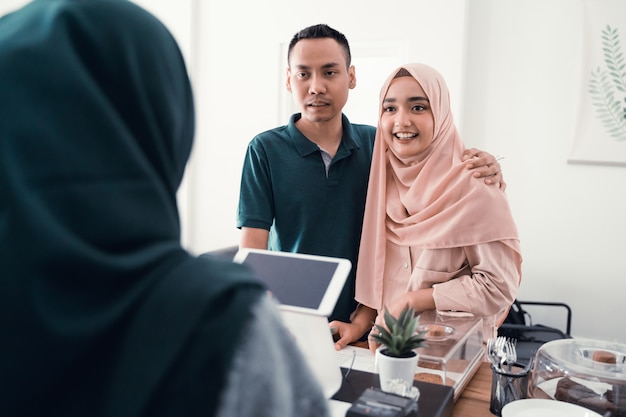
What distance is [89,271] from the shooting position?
17.9 inches

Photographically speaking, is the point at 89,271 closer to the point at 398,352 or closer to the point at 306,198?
the point at 398,352

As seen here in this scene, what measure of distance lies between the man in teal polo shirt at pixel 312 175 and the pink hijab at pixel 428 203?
89mm

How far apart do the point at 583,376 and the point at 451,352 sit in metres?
0.26

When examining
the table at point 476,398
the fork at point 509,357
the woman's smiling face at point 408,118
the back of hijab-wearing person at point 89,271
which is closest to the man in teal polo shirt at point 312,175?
the woman's smiling face at point 408,118

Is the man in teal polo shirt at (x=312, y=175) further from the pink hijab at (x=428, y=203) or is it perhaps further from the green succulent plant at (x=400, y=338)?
the green succulent plant at (x=400, y=338)

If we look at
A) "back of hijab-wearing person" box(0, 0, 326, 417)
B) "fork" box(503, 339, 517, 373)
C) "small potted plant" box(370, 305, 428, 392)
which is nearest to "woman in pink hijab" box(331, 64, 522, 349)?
"fork" box(503, 339, 517, 373)

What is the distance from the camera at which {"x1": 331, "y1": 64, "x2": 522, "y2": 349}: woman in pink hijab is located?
5.23ft

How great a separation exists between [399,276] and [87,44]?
1390 millimetres

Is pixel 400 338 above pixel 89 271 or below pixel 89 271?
below

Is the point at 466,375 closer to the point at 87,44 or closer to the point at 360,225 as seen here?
the point at 360,225

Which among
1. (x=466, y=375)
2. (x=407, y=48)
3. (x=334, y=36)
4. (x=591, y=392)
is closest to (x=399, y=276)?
(x=466, y=375)

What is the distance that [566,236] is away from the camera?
3207 mm

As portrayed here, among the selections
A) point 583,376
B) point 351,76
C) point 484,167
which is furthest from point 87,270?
point 351,76

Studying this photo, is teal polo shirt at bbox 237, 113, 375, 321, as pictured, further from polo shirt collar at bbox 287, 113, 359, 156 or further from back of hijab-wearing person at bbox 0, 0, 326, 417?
back of hijab-wearing person at bbox 0, 0, 326, 417
